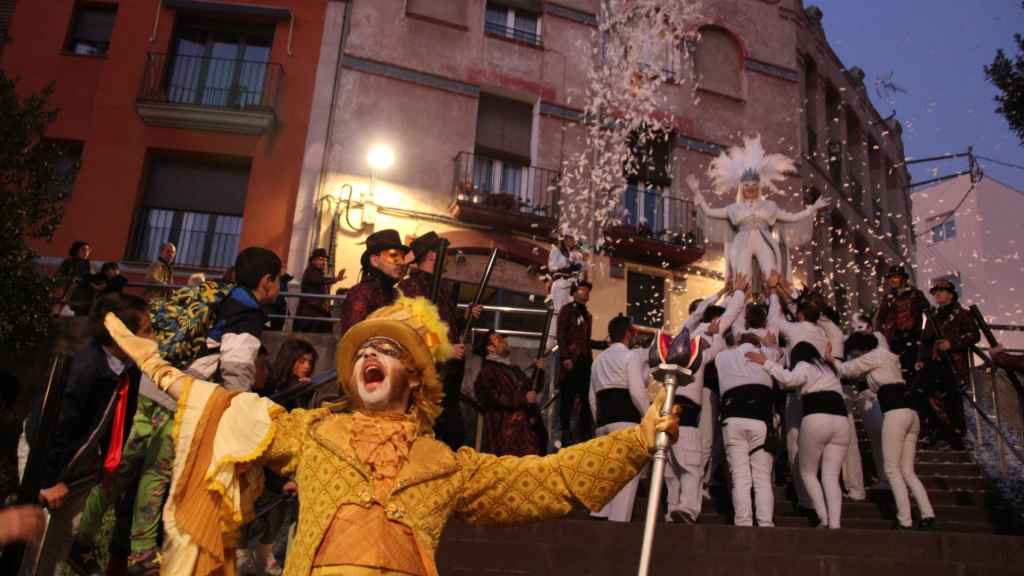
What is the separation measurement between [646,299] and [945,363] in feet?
30.6

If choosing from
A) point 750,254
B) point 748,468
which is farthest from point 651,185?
point 748,468

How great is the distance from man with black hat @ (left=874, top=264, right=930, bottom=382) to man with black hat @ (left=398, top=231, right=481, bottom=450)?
4995mm

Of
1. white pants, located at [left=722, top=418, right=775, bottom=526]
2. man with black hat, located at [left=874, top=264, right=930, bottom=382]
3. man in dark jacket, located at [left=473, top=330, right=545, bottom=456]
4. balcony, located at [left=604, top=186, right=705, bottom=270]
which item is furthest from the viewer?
balcony, located at [left=604, top=186, right=705, bottom=270]

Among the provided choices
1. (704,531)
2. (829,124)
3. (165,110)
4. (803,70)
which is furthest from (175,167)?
(829,124)

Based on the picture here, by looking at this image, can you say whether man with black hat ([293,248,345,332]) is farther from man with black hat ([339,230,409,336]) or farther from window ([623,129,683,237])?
window ([623,129,683,237])

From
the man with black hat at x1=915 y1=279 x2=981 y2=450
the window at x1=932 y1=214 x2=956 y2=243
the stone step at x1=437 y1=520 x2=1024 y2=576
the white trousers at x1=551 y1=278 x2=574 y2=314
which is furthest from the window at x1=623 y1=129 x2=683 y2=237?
the window at x1=932 y1=214 x2=956 y2=243

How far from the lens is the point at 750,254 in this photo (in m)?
11.6

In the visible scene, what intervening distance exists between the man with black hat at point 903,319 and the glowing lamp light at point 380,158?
9.62m

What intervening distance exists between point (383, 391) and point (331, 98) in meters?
13.6

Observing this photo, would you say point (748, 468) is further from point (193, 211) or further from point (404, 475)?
point (193, 211)

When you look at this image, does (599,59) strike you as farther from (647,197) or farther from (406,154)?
(406,154)

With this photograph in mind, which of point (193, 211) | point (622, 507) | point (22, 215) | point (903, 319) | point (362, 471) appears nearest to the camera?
point (362, 471)

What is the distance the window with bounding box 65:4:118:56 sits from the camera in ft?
53.4

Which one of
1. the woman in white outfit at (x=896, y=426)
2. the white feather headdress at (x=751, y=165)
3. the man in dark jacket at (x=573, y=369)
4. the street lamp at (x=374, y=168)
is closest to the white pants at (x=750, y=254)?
the white feather headdress at (x=751, y=165)
